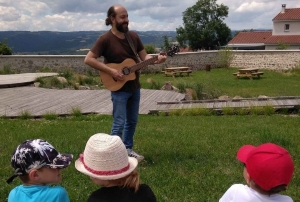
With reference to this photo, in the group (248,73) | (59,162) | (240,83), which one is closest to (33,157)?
(59,162)

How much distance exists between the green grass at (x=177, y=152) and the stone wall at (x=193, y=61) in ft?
67.9

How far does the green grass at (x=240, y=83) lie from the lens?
20.4 metres

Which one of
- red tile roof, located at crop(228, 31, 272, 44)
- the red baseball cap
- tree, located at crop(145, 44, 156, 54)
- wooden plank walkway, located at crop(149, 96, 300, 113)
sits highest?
the red baseball cap

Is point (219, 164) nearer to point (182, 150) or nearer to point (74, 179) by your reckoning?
point (182, 150)

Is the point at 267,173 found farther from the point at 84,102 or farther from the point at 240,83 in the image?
the point at 240,83

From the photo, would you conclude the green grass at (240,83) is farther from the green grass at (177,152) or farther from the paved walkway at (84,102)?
the green grass at (177,152)

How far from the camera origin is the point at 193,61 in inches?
1330

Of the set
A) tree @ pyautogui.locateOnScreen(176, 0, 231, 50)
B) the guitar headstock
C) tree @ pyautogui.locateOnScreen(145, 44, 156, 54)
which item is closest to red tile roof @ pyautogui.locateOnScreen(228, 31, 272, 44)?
tree @ pyautogui.locateOnScreen(176, 0, 231, 50)

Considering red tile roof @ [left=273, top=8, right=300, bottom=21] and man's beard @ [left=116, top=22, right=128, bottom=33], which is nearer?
man's beard @ [left=116, top=22, right=128, bottom=33]

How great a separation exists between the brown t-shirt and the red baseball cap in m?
3.14

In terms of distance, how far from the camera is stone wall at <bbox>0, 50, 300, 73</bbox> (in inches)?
1163

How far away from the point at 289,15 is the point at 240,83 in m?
51.0

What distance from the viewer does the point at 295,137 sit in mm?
7395

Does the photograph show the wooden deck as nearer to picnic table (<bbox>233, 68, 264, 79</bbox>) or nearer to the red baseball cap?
the red baseball cap
